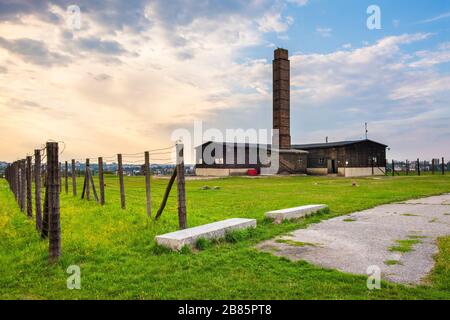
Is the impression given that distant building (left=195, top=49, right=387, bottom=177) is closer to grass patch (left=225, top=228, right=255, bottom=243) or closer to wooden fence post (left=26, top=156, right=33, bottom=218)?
wooden fence post (left=26, top=156, right=33, bottom=218)

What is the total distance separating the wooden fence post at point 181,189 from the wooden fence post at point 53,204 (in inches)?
113

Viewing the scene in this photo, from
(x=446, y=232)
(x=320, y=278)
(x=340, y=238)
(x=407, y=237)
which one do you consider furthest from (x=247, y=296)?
(x=446, y=232)

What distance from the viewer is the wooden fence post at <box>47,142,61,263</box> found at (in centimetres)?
682

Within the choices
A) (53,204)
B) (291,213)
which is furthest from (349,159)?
(53,204)

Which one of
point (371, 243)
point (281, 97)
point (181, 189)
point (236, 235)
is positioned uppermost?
point (281, 97)

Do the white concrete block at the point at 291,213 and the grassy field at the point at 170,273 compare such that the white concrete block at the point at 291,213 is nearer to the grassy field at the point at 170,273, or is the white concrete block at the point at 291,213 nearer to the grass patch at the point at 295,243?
the grassy field at the point at 170,273

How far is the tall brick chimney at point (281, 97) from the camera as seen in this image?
174 feet

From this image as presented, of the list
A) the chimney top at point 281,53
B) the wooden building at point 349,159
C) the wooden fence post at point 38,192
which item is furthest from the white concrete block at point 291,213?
the chimney top at point 281,53

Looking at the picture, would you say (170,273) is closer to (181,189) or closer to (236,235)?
(236,235)

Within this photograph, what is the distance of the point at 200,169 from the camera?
53156 mm

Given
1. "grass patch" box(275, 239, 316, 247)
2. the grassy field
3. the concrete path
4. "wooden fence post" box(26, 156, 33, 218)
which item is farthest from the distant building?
the grassy field

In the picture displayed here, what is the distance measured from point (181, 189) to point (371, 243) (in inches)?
186

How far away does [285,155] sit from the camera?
172ft
